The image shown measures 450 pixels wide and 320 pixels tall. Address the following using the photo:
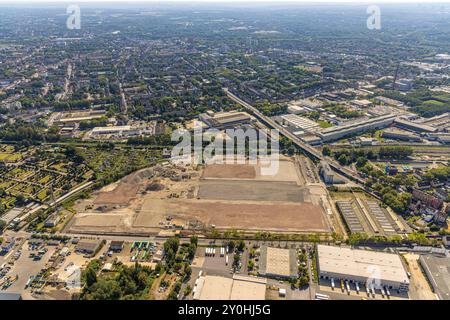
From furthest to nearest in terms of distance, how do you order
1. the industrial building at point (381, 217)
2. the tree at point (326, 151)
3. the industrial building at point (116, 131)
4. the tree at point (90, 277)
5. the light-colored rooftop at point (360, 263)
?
the industrial building at point (116, 131) → the tree at point (326, 151) → the industrial building at point (381, 217) → the light-colored rooftop at point (360, 263) → the tree at point (90, 277)

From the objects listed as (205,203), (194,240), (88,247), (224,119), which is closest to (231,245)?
(194,240)

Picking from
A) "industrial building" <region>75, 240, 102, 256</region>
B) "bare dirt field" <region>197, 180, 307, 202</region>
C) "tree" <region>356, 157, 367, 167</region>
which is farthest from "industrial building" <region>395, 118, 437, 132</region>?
"industrial building" <region>75, 240, 102, 256</region>

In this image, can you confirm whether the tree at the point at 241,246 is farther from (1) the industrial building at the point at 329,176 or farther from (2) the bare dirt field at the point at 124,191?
(1) the industrial building at the point at 329,176

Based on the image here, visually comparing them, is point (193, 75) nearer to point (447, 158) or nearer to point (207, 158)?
point (207, 158)

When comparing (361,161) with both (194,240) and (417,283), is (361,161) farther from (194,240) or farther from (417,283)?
(194,240)

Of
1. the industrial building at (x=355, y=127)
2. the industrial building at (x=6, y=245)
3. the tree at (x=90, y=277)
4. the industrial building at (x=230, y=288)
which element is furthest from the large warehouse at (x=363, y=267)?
the industrial building at (x=6, y=245)

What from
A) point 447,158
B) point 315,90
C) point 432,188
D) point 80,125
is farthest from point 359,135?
point 80,125
